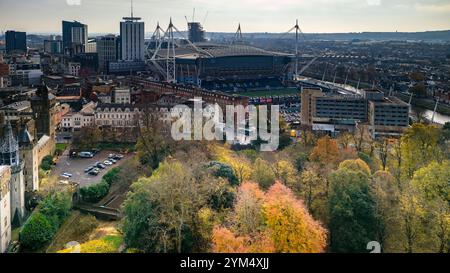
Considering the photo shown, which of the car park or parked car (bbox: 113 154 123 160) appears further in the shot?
parked car (bbox: 113 154 123 160)

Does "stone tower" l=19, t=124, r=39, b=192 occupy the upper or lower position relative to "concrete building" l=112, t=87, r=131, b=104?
lower

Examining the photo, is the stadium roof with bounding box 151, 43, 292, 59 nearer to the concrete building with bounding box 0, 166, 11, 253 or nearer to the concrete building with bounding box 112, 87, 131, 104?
the concrete building with bounding box 112, 87, 131, 104

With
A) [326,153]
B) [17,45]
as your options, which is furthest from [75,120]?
[17,45]

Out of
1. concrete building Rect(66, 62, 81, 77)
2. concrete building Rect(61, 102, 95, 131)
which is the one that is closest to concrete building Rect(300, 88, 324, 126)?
concrete building Rect(61, 102, 95, 131)

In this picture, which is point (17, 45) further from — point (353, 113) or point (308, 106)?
point (353, 113)

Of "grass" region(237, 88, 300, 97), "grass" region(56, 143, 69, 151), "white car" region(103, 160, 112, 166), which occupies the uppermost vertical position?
"grass" region(237, 88, 300, 97)

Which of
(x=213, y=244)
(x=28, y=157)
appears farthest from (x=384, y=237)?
(x=28, y=157)

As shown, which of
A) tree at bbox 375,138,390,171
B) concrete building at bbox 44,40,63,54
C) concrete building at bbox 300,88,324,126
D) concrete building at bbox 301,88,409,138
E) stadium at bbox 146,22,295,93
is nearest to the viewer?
tree at bbox 375,138,390,171
